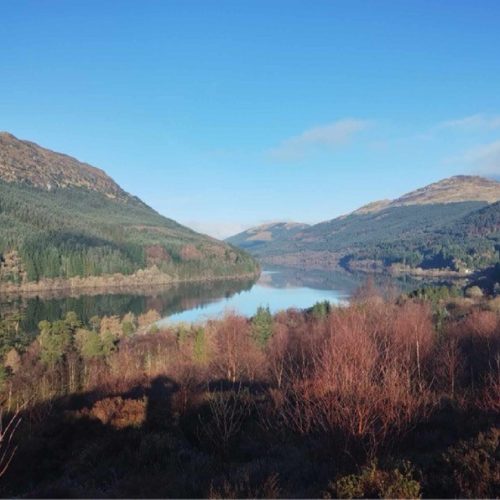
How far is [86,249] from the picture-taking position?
122125 mm

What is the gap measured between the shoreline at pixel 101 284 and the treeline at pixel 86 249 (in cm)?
154

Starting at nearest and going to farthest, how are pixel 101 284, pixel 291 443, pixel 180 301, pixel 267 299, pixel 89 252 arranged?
pixel 291 443 → pixel 180 301 → pixel 267 299 → pixel 101 284 → pixel 89 252

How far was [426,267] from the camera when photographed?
5994 inches

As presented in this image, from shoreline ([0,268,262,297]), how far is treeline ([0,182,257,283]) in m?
1.54

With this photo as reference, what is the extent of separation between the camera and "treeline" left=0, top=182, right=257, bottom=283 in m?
106

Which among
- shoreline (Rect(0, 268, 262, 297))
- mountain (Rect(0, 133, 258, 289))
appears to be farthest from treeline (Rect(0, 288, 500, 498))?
mountain (Rect(0, 133, 258, 289))

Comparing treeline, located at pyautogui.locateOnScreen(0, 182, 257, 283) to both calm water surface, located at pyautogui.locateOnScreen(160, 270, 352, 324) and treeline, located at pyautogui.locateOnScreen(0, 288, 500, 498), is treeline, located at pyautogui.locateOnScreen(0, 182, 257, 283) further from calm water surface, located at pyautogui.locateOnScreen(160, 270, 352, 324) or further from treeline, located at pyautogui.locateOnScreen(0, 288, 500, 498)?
treeline, located at pyautogui.locateOnScreen(0, 288, 500, 498)

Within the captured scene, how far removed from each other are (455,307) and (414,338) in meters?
28.1

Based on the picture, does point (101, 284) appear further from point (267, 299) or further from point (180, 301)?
point (267, 299)

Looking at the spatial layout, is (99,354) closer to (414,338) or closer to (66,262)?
(414,338)

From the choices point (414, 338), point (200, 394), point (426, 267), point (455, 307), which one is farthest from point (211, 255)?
point (200, 394)

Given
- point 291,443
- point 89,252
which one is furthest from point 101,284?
point 291,443

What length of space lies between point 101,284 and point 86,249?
16.7 meters

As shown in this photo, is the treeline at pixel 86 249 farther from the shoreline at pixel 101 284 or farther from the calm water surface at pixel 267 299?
the calm water surface at pixel 267 299
